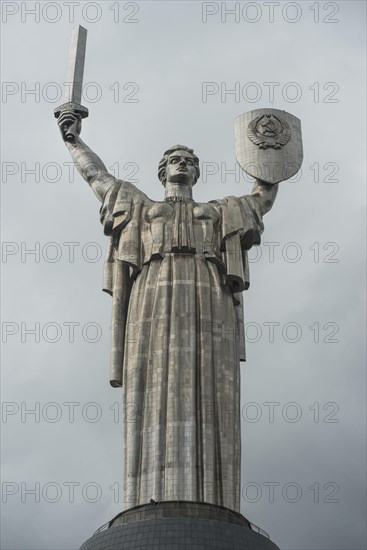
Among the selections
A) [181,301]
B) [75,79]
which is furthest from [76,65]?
[181,301]

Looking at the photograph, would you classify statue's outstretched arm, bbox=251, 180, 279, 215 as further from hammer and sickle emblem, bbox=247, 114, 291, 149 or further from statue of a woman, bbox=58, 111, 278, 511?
hammer and sickle emblem, bbox=247, 114, 291, 149

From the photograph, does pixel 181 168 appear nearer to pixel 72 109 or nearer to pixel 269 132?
pixel 269 132

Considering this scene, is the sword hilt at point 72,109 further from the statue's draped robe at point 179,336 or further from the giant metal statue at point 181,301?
the statue's draped robe at point 179,336

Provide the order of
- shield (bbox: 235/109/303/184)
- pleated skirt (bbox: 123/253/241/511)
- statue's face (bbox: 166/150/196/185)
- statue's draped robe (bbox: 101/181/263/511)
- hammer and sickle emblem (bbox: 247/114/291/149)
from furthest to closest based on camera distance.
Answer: hammer and sickle emblem (bbox: 247/114/291/149) → shield (bbox: 235/109/303/184) → statue's face (bbox: 166/150/196/185) → statue's draped robe (bbox: 101/181/263/511) → pleated skirt (bbox: 123/253/241/511)

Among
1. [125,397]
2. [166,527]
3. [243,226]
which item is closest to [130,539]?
[166,527]

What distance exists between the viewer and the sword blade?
26.5 m

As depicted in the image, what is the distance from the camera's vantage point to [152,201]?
83.0 feet

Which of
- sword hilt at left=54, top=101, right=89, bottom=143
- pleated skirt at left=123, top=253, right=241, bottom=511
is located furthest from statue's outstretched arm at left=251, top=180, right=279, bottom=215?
sword hilt at left=54, top=101, right=89, bottom=143

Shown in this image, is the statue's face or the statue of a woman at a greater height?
the statue's face

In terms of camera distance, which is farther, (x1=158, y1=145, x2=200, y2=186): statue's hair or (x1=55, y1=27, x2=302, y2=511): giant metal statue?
(x1=158, y1=145, x2=200, y2=186): statue's hair

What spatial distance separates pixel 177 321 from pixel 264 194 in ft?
12.9

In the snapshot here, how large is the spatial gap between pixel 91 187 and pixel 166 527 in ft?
28.0

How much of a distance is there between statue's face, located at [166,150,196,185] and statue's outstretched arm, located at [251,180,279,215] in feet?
4.51

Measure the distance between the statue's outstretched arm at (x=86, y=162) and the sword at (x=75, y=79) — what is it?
10 cm
